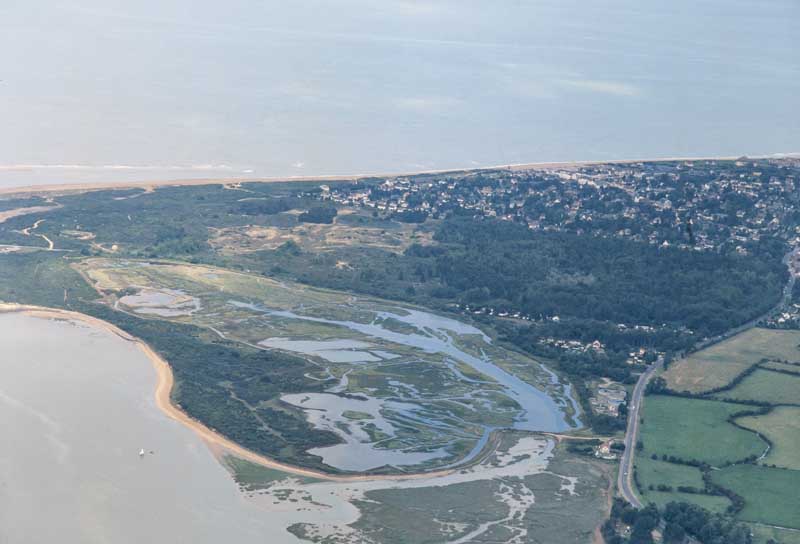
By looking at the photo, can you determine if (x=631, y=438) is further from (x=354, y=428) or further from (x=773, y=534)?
(x=354, y=428)

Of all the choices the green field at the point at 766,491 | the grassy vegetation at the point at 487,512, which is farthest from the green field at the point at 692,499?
the grassy vegetation at the point at 487,512

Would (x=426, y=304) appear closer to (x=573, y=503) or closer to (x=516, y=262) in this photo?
(x=516, y=262)

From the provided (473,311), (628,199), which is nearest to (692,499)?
(473,311)

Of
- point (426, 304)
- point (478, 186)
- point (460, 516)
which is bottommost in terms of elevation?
point (460, 516)

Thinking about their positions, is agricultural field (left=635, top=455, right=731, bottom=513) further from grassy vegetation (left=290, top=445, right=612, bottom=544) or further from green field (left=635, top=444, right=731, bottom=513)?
grassy vegetation (left=290, top=445, right=612, bottom=544)

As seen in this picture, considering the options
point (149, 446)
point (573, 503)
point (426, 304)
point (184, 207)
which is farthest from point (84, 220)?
point (573, 503)

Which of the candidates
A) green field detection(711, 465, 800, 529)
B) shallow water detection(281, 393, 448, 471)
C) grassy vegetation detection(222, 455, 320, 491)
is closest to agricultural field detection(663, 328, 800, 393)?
green field detection(711, 465, 800, 529)

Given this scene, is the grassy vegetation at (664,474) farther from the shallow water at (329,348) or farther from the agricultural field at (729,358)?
the shallow water at (329,348)
